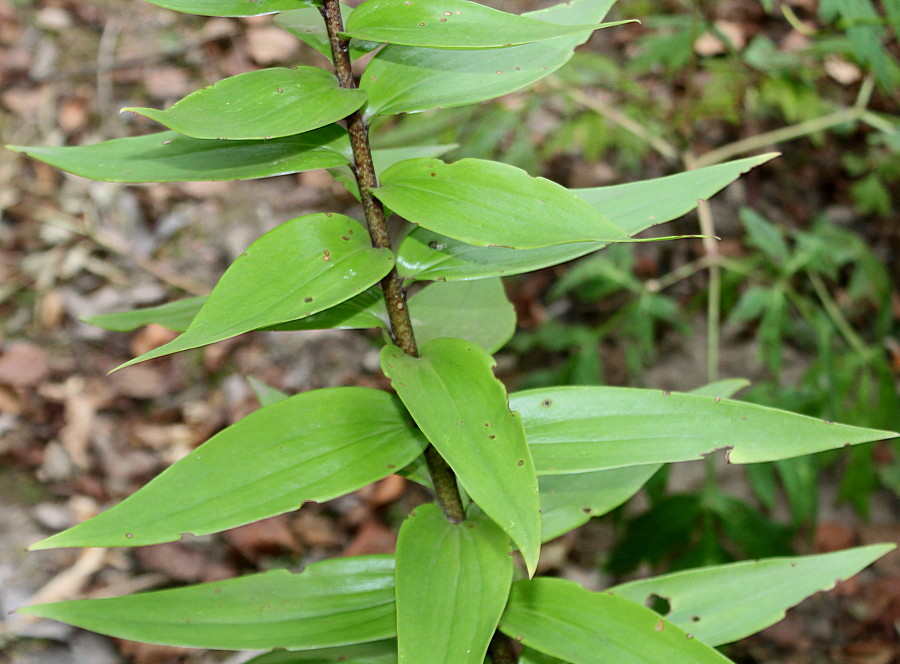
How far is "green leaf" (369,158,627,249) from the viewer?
48 cm

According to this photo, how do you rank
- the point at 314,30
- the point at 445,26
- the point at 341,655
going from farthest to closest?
1. the point at 341,655
2. the point at 314,30
3. the point at 445,26

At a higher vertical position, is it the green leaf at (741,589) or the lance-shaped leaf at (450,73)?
the lance-shaped leaf at (450,73)

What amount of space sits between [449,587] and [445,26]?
378 mm

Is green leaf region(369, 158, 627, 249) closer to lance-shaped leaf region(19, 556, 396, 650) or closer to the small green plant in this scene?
the small green plant

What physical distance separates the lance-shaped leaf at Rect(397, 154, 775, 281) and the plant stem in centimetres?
3

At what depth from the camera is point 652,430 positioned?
59cm

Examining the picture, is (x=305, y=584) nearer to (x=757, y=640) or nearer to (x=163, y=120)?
(x=163, y=120)

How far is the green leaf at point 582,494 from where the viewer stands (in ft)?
2.33

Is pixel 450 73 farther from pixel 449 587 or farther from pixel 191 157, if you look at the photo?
pixel 449 587

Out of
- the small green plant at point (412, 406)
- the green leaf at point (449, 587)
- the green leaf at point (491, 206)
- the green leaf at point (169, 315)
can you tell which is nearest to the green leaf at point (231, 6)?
the small green plant at point (412, 406)

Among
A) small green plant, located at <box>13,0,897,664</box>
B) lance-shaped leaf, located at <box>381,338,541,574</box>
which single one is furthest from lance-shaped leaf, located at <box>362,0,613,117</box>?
lance-shaped leaf, located at <box>381,338,541,574</box>

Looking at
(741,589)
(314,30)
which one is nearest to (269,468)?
(314,30)

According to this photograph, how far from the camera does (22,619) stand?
1469 mm

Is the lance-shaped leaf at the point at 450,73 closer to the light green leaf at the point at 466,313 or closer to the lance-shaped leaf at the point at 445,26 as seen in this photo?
the lance-shaped leaf at the point at 445,26
